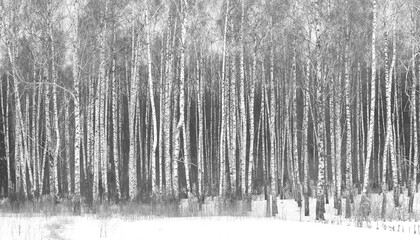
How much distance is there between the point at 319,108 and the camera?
37.2 ft

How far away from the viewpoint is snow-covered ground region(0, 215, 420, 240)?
7270 mm

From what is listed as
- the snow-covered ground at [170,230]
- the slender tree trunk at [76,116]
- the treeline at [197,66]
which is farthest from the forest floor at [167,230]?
the treeline at [197,66]

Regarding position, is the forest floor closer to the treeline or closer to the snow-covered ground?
the snow-covered ground

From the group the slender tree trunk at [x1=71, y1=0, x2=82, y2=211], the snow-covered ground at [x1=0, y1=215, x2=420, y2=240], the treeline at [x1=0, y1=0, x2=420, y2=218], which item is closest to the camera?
the snow-covered ground at [x1=0, y1=215, x2=420, y2=240]

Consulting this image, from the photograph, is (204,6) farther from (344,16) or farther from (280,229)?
(280,229)

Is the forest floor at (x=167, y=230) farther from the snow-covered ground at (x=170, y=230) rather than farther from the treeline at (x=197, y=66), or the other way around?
the treeline at (x=197, y=66)

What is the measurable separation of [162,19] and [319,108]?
31.9 ft

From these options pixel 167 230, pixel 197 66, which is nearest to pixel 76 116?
pixel 167 230

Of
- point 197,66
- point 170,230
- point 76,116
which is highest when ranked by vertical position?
point 197,66

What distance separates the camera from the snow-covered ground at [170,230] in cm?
727

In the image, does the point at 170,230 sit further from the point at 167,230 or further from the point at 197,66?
the point at 197,66

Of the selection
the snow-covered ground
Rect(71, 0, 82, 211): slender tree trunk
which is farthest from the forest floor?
Rect(71, 0, 82, 211): slender tree trunk

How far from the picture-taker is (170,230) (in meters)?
7.66

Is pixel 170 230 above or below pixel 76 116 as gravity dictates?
below
